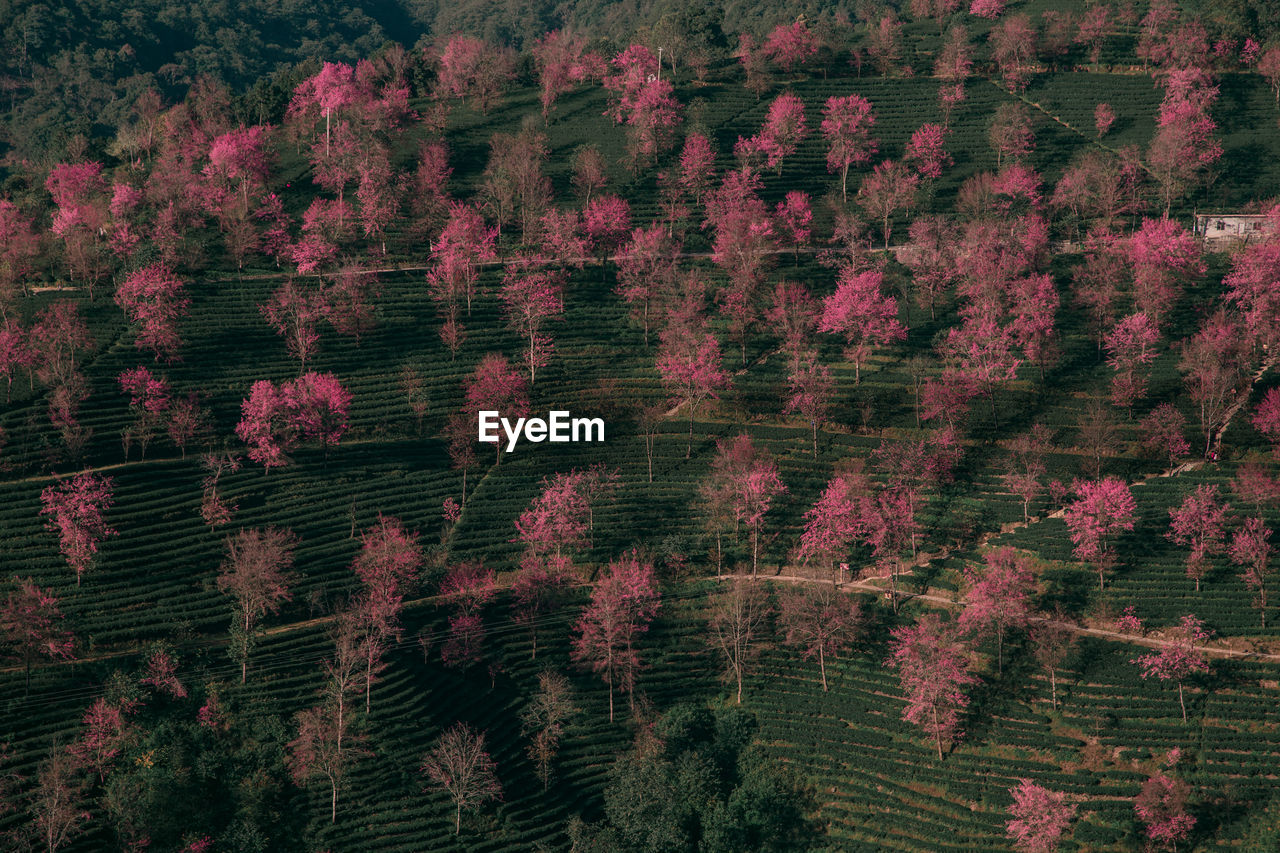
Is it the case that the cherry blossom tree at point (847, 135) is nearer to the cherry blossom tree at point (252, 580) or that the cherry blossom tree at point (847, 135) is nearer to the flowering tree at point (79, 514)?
the cherry blossom tree at point (252, 580)

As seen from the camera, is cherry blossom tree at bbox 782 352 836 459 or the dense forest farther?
cherry blossom tree at bbox 782 352 836 459

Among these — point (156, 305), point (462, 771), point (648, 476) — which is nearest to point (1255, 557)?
point (648, 476)

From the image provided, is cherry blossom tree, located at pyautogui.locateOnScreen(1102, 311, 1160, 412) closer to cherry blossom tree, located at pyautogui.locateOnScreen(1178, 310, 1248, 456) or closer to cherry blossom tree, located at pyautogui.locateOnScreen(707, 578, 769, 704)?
cherry blossom tree, located at pyautogui.locateOnScreen(1178, 310, 1248, 456)

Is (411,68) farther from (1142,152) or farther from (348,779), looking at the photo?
(348,779)

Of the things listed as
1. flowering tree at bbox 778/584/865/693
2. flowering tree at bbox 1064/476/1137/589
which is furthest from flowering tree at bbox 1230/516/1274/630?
flowering tree at bbox 778/584/865/693

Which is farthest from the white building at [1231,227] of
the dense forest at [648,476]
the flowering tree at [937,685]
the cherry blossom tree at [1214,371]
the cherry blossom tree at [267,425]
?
the cherry blossom tree at [267,425]

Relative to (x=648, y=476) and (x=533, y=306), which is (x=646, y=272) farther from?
(x=648, y=476)
